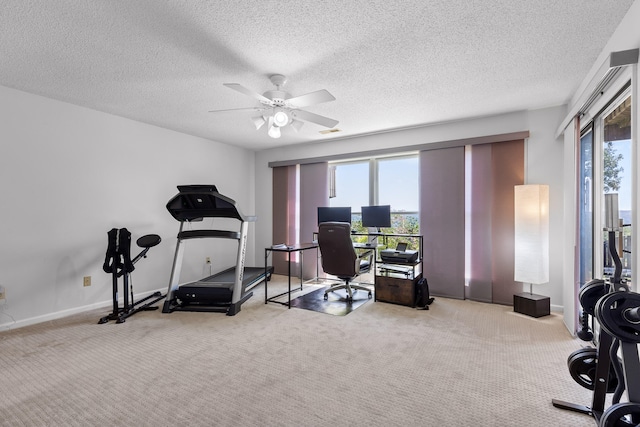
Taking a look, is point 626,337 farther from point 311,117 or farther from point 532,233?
point 311,117

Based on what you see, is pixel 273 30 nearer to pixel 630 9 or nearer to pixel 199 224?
pixel 630 9

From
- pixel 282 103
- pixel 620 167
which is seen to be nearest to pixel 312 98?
pixel 282 103

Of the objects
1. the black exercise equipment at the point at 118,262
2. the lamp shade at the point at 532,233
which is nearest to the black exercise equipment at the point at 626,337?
the lamp shade at the point at 532,233

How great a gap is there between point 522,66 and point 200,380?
3631 mm

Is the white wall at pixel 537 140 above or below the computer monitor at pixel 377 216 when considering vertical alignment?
above

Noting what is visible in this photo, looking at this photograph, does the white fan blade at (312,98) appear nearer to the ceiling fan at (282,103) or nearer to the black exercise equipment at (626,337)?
the ceiling fan at (282,103)

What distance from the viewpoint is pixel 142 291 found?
14.0 ft

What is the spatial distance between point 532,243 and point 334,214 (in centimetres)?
261

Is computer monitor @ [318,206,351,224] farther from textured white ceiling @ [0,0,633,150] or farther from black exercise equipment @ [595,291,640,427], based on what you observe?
black exercise equipment @ [595,291,640,427]

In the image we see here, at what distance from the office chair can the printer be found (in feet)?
1.02

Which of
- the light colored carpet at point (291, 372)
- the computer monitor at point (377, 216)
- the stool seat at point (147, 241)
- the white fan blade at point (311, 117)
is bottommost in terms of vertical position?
the light colored carpet at point (291, 372)

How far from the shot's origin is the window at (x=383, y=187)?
4.75 metres

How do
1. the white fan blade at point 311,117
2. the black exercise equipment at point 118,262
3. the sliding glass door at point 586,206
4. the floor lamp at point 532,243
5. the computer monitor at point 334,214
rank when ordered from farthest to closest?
the computer monitor at point 334,214 → the floor lamp at point 532,243 → the black exercise equipment at point 118,262 → the white fan blade at point 311,117 → the sliding glass door at point 586,206

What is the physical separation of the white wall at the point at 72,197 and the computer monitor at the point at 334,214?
2225 mm
